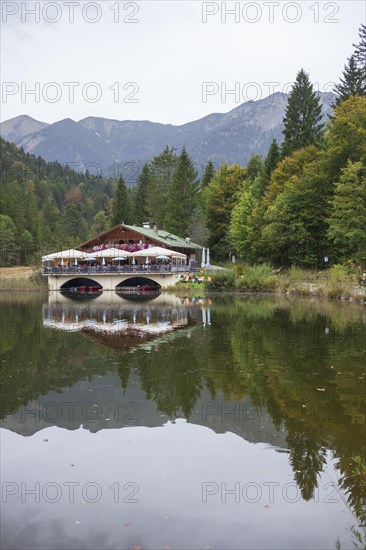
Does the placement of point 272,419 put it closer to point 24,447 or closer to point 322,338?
point 24,447

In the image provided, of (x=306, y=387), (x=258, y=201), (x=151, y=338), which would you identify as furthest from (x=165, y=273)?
(x=306, y=387)

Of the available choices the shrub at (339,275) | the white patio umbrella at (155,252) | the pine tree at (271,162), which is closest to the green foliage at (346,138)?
the shrub at (339,275)

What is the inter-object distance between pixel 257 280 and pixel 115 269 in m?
14.8

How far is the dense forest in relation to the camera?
3959cm

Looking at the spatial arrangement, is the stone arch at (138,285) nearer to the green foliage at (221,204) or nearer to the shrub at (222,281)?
the shrub at (222,281)

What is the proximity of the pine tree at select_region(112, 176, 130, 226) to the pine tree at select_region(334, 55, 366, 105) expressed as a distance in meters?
32.7

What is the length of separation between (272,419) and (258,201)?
4525 centimetres

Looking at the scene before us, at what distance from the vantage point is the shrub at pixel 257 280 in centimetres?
3875

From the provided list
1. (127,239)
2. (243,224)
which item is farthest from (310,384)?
(127,239)

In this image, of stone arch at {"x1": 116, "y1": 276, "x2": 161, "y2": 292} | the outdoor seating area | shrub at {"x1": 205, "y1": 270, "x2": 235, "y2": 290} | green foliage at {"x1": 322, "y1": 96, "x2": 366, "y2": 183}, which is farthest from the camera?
stone arch at {"x1": 116, "y1": 276, "x2": 161, "y2": 292}

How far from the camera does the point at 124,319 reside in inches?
960

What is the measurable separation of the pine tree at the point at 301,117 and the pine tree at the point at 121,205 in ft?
86.6

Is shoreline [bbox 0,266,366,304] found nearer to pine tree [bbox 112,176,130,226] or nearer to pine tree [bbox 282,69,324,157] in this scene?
pine tree [bbox 282,69,324,157]

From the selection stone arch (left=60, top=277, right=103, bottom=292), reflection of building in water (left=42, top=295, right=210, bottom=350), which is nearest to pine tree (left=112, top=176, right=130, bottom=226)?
stone arch (left=60, top=277, right=103, bottom=292)
